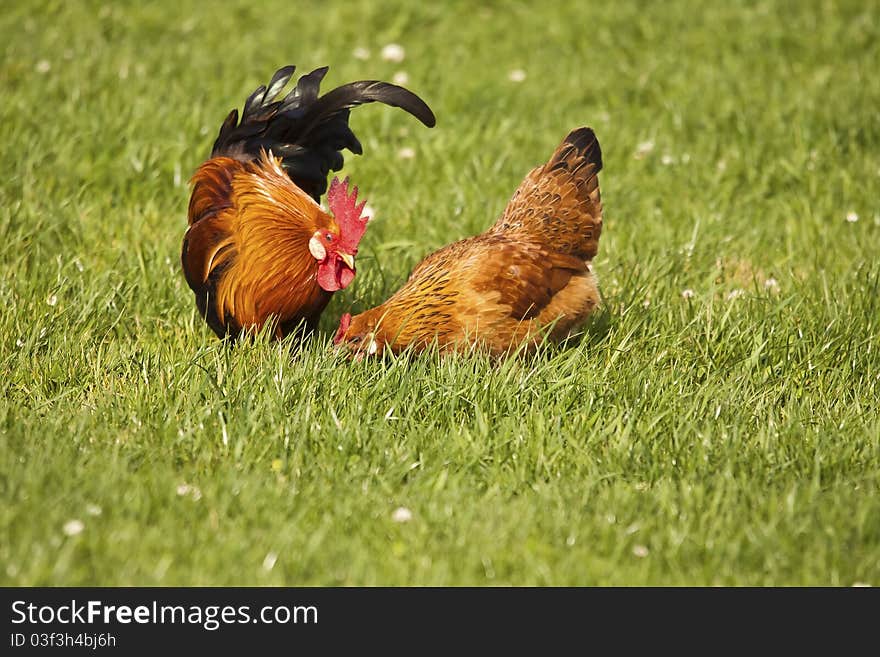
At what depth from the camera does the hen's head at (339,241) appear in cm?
409

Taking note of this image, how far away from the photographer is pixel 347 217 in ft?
13.4

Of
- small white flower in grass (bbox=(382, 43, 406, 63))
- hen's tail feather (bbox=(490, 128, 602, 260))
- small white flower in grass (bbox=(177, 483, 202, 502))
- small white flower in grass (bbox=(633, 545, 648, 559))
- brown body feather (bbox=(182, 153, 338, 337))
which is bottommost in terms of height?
small white flower in grass (bbox=(177, 483, 202, 502))

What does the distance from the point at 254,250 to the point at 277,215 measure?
0.18 meters

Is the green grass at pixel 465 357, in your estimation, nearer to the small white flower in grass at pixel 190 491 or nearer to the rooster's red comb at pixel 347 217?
the small white flower in grass at pixel 190 491

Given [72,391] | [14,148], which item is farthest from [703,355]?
[14,148]

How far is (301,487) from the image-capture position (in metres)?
3.49

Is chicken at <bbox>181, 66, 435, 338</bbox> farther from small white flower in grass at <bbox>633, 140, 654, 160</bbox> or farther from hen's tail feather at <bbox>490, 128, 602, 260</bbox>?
small white flower in grass at <bbox>633, 140, 654, 160</bbox>

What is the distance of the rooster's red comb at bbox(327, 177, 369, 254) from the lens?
408 cm

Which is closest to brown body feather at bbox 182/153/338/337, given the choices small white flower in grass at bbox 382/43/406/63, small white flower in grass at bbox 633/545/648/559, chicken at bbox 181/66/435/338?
chicken at bbox 181/66/435/338

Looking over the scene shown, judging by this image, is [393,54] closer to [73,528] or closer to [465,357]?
[465,357]

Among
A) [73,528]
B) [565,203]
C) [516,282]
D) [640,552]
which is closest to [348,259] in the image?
[516,282]

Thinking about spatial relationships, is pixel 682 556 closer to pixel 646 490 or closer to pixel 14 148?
pixel 646 490

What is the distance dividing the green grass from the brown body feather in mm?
221

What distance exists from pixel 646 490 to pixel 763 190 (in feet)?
11.0
